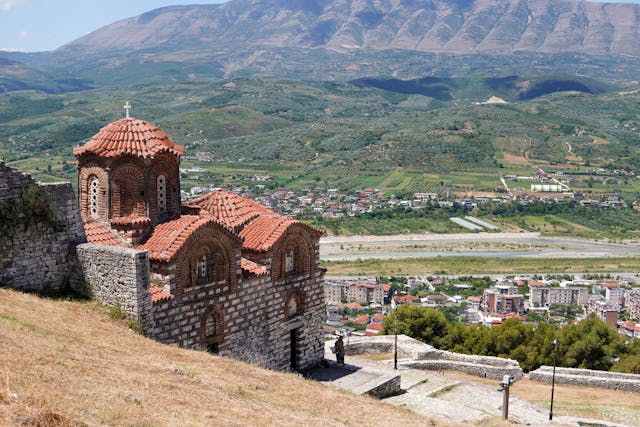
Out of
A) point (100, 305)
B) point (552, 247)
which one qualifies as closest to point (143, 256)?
point (100, 305)

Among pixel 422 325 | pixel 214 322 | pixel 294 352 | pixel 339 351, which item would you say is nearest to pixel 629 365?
pixel 422 325

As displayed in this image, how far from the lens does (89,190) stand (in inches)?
755

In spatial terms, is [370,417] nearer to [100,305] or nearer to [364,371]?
[100,305]

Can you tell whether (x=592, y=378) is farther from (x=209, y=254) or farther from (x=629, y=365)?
(x=209, y=254)

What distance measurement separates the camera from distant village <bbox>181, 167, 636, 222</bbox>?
122 m

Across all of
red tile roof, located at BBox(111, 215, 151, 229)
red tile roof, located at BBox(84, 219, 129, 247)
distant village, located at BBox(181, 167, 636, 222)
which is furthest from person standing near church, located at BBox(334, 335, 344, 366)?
distant village, located at BBox(181, 167, 636, 222)

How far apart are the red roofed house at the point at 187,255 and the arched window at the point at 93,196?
0.09 ft

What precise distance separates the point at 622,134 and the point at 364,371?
18823 centimetres

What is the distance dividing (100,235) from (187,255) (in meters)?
2.36

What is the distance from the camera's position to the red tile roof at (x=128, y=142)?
1855 centimetres

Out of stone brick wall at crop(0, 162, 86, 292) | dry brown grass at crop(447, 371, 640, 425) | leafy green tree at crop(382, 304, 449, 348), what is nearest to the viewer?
stone brick wall at crop(0, 162, 86, 292)

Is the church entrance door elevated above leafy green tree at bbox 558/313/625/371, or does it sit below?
above

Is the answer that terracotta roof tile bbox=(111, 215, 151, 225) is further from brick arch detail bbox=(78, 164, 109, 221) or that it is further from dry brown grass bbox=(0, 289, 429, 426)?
dry brown grass bbox=(0, 289, 429, 426)

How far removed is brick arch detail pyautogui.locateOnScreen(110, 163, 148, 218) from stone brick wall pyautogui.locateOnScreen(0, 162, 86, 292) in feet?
5.09
